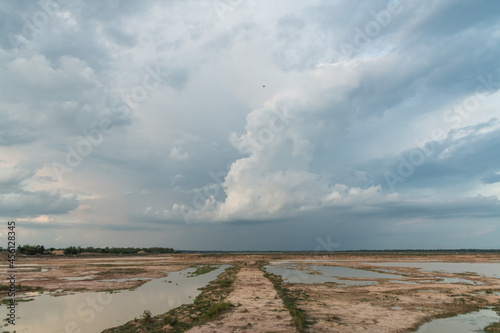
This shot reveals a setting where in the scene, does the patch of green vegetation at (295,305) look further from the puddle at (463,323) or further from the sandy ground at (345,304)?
the puddle at (463,323)

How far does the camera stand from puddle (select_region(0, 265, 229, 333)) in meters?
18.7

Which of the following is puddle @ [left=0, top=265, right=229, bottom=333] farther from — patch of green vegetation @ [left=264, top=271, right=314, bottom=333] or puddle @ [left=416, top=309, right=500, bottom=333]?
puddle @ [left=416, top=309, right=500, bottom=333]

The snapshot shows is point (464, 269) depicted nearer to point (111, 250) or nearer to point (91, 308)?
point (91, 308)

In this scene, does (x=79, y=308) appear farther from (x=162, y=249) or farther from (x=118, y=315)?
(x=162, y=249)

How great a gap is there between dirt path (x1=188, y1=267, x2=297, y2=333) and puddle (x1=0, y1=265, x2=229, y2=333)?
5561mm

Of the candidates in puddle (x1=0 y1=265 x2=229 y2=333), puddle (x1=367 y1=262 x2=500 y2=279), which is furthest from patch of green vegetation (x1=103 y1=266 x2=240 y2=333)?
puddle (x1=367 y1=262 x2=500 y2=279)

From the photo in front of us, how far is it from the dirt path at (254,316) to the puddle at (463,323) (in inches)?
347

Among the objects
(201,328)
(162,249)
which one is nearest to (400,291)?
(201,328)

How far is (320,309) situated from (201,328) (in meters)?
9.93

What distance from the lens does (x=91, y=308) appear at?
23406 mm

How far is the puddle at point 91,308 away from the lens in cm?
1869

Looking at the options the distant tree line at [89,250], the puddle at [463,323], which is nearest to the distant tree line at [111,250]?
the distant tree line at [89,250]

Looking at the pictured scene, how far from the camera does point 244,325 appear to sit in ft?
58.8

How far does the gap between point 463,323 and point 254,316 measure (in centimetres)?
1456
